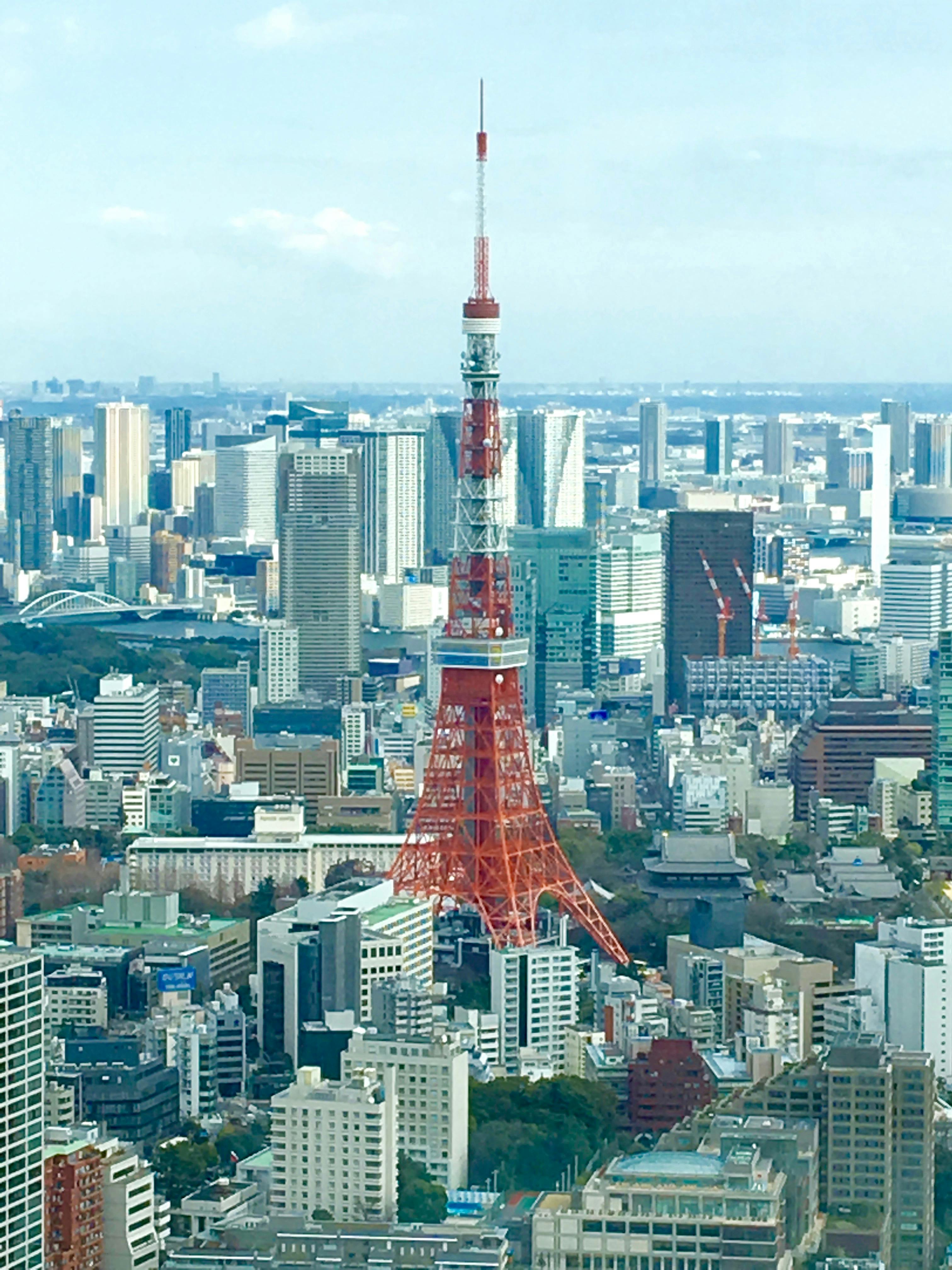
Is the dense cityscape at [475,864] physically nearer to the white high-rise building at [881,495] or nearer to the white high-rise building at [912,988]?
the white high-rise building at [912,988]

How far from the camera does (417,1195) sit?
31.5 ft

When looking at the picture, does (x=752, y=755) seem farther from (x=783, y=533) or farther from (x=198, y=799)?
(x=783, y=533)

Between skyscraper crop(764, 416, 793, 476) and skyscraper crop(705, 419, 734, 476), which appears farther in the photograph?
skyscraper crop(705, 419, 734, 476)

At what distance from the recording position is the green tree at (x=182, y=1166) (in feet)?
32.3

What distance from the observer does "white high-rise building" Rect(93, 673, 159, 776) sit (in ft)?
63.9

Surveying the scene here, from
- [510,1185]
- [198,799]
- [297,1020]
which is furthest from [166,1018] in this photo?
[198,799]

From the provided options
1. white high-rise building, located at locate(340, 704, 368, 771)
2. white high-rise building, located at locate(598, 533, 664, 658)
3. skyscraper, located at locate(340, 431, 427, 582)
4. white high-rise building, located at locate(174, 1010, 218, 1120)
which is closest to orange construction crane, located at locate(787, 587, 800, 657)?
white high-rise building, located at locate(598, 533, 664, 658)

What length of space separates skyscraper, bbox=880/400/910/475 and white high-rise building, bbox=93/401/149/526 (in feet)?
24.9

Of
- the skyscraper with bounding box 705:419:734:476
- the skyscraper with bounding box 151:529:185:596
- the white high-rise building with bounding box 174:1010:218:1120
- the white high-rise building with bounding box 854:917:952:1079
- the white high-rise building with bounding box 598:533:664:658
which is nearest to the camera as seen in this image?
the white high-rise building with bounding box 174:1010:218:1120

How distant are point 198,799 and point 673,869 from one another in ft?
10.7

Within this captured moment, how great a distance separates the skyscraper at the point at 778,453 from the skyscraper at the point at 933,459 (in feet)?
4.85

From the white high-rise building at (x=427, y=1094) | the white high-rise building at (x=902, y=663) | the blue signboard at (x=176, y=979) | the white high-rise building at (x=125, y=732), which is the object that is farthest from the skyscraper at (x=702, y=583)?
the white high-rise building at (x=427, y=1094)

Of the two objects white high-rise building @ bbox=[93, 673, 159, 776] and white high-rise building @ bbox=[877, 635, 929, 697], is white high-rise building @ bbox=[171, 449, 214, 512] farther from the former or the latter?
white high-rise building @ bbox=[93, 673, 159, 776]

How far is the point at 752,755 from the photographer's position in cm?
1934
